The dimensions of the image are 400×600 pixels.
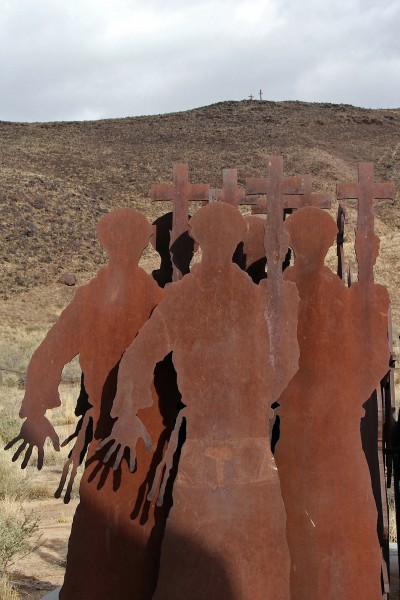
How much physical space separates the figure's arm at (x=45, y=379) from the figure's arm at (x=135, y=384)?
401mm

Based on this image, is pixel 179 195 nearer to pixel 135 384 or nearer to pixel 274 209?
pixel 274 209

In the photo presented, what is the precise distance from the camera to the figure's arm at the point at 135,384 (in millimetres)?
3523

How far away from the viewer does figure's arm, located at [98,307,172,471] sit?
3523mm

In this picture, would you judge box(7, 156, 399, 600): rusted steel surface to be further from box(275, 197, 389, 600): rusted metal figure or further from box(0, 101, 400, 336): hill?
box(0, 101, 400, 336): hill

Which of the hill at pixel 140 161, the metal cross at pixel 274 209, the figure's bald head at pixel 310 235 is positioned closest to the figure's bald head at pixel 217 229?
the metal cross at pixel 274 209

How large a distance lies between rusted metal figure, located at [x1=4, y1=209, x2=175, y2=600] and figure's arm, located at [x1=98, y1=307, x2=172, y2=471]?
286mm

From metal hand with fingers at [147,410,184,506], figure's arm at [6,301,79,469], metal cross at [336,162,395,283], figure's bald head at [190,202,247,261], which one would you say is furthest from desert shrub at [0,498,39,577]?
metal cross at [336,162,395,283]

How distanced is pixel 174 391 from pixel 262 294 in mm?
630

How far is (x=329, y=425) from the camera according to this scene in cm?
376

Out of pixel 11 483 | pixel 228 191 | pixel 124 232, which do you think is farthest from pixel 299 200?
pixel 11 483

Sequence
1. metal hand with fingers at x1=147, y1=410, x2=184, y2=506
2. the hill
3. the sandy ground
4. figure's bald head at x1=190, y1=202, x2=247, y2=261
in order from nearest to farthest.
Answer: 1. metal hand with fingers at x1=147, y1=410, x2=184, y2=506
2. figure's bald head at x1=190, y1=202, x2=247, y2=261
3. the sandy ground
4. the hill

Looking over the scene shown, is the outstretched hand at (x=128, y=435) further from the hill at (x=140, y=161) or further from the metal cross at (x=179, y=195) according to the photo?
the hill at (x=140, y=161)

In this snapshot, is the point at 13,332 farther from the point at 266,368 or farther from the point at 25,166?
the point at 266,368

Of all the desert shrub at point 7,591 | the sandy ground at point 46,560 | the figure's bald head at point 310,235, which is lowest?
the sandy ground at point 46,560
